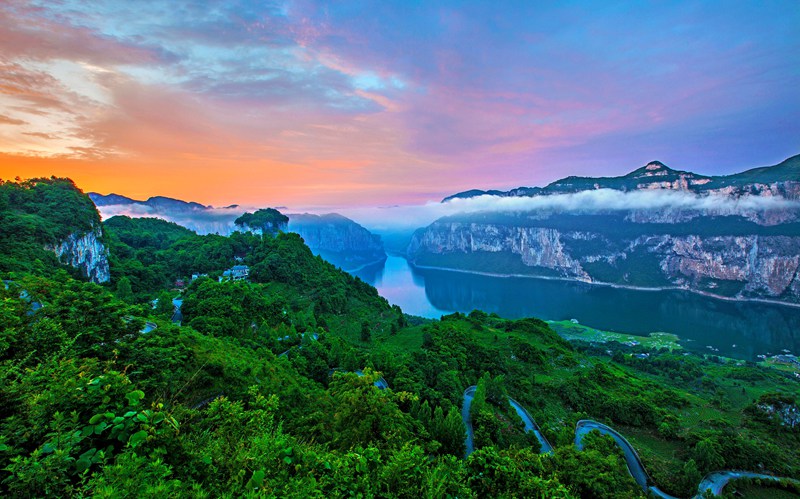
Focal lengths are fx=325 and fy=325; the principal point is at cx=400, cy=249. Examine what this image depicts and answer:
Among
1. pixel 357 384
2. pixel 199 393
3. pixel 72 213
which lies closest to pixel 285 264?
pixel 72 213

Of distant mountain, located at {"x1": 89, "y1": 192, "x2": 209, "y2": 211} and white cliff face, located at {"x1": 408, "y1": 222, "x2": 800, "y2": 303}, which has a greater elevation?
distant mountain, located at {"x1": 89, "y1": 192, "x2": 209, "y2": 211}

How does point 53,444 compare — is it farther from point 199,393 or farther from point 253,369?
point 253,369

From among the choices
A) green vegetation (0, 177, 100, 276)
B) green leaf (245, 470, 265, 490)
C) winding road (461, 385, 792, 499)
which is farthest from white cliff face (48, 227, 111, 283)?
winding road (461, 385, 792, 499)

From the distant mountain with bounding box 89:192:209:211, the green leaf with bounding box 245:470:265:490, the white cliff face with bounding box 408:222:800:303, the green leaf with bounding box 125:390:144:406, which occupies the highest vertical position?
the distant mountain with bounding box 89:192:209:211

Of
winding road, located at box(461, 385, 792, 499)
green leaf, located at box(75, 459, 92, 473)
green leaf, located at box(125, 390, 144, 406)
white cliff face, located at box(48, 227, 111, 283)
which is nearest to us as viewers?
green leaf, located at box(75, 459, 92, 473)

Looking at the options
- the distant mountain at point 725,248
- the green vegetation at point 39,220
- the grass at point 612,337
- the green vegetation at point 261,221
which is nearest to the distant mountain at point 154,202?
the green vegetation at point 261,221

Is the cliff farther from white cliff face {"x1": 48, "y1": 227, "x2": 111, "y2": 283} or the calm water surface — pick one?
the calm water surface

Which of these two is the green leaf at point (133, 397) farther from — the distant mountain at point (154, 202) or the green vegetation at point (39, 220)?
the distant mountain at point (154, 202)
